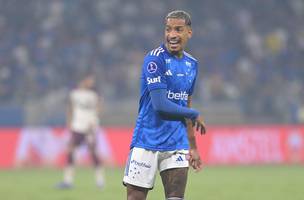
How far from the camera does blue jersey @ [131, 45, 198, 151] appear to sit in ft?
24.2

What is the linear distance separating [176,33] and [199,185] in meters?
10.4

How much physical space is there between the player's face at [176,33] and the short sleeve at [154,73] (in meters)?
0.18

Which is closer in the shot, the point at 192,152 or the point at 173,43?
the point at 173,43

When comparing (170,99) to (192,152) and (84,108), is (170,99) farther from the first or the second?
(84,108)

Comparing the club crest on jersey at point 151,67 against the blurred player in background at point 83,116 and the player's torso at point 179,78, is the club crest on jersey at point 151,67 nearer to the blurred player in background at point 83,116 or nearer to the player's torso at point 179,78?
the player's torso at point 179,78

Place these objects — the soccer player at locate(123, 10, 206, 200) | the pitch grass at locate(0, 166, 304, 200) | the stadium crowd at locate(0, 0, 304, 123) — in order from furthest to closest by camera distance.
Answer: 1. the stadium crowd at locate(0, 0, 304, 123)
2. the pitch grass at locate(0, 166, 304, 200)
3. the soccer player at locate(123, 10, 206, 200)

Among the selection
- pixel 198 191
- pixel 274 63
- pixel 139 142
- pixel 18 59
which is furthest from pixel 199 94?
pixel 139 142

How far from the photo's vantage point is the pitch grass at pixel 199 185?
14523 millimetres

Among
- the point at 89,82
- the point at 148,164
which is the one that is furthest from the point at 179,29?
the point at 89,82

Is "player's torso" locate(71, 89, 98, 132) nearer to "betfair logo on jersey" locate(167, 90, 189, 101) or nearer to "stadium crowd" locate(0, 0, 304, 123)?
"stadium crowd" locate(0, 0, 304, 123)

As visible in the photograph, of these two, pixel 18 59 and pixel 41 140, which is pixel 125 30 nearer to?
pixel 18 59

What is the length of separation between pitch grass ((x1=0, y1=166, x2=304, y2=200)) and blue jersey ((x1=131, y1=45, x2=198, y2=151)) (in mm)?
6547

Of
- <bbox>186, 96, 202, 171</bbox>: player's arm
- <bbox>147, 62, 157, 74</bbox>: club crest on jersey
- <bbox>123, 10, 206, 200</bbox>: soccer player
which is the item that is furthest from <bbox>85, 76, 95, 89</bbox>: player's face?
<bbox>147, 62, 157, 74</bbox>: club crest on jersey

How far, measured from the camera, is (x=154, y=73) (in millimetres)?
7227
